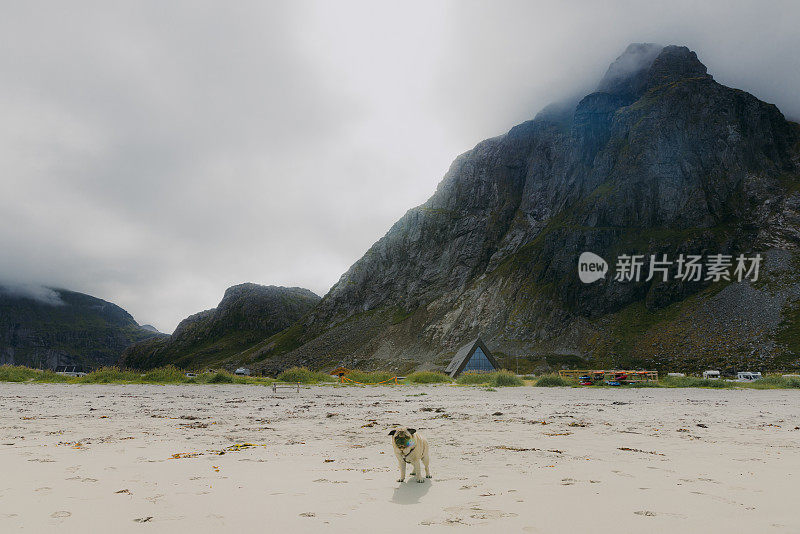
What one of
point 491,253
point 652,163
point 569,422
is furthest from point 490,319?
point 569,422

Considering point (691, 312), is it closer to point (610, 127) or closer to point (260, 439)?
point (610, 127)

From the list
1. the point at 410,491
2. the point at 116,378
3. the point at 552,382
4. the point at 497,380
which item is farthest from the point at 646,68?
the point at 410,491

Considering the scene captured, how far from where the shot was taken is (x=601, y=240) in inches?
4806

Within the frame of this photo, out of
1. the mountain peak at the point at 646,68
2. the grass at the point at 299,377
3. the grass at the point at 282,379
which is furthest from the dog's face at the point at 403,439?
the mountain peak at the point at 646,68

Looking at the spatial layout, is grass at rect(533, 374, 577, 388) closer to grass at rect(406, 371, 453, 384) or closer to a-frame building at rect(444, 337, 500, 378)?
grass at rect(406, 371, 453, 384)

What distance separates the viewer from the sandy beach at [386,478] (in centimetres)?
402

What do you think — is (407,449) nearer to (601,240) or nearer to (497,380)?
(497,380)

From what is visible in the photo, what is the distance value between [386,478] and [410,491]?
808 mm

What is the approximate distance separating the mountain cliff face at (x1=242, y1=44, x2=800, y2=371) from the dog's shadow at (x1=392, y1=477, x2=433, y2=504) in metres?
97.5

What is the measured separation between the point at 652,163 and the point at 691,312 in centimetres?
5041

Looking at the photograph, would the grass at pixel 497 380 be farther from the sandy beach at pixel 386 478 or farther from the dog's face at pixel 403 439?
the dog's face at pixel 403 439

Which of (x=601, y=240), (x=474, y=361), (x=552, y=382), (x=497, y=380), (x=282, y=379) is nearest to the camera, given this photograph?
(x=552, y=382)

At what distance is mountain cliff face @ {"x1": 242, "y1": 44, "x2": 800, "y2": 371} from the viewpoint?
3767 inches

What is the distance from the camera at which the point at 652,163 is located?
12481 cm
